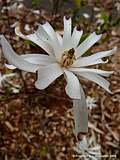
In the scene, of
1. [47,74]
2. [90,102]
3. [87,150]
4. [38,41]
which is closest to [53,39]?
[38,41]

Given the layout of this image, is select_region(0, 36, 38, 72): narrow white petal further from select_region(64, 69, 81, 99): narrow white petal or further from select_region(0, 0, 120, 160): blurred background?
select_region(0, 0, 120, 160): blurred background

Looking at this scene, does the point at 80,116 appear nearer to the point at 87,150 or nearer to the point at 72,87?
the point at 72,87

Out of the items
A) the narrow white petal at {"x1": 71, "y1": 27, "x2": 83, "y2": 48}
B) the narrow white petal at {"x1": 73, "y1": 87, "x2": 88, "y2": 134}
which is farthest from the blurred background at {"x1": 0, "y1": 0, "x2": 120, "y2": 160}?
the narrow white petal at {"x1": 73, "y1": 87, "x2": 88, "y2": 134}

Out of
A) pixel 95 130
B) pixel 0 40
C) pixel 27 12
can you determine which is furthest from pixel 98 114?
pixel 0 40

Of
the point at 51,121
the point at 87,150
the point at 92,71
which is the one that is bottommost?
the point at 87,150

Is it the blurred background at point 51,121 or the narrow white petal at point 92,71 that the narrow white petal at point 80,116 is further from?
the blurred background at point 51,121

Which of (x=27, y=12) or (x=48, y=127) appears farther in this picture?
(x=27, y=12)

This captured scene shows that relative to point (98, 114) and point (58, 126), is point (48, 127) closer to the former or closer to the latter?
point (58, 126)
